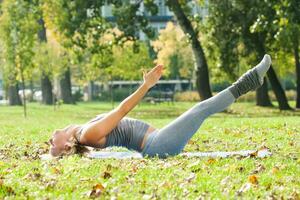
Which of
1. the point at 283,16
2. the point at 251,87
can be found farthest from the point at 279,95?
the point at 251,87

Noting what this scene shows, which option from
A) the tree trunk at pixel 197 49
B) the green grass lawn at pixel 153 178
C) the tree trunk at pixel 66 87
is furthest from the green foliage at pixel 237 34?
the green grass lawn at pixel 153 178

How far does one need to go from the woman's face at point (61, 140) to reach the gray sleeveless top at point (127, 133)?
1.47 ft

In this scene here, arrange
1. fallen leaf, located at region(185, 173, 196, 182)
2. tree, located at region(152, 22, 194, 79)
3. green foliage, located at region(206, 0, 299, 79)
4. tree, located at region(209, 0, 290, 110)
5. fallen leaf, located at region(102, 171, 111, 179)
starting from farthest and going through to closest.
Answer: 1. tree, located at region(152, 22, 194, 79)
2. tree, located at region(209, 0, 290, 110)
3. green foliage, located at region(206, 0, 299, 79)
4. fallen leaf, located at region(102, 171, 111, 179)
5. fallen leaf, located at region(185, 173, 196, 182)

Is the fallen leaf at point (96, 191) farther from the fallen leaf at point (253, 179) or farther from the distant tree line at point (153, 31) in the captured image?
the distant tree line at point (153, 31)

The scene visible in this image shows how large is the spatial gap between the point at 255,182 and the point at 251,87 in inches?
84.3

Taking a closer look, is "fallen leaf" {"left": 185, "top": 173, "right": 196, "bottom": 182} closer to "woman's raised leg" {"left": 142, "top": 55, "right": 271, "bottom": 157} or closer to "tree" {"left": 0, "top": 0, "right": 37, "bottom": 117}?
"woman's raised leg" {"left": 142, "top": 55, "right": 271, "bottom": 157}

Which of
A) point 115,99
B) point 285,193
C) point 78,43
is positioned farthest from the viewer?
point 115,99

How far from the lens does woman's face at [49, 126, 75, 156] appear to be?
25.1ft

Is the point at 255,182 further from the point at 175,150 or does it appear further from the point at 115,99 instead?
the point at 115,99

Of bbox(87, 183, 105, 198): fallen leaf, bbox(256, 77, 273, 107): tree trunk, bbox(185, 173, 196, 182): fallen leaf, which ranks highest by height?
bbox(87, 183, 105, 198): fallen leaf

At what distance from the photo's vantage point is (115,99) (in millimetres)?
57188

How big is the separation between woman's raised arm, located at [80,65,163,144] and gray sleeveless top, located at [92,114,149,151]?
252 mm

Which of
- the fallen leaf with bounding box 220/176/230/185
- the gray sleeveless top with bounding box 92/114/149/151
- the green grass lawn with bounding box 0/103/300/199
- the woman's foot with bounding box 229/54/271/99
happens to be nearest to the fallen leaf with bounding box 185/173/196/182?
the green grass lawn with bounding box 0/103/300/199

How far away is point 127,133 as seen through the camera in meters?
7.80
